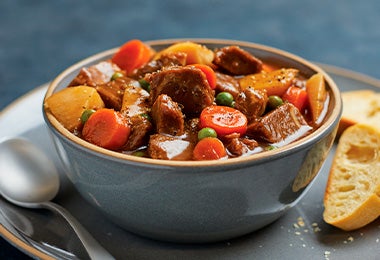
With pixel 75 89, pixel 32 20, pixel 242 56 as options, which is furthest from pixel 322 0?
pixel 75 89

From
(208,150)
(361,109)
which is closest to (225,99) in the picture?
(208,150)

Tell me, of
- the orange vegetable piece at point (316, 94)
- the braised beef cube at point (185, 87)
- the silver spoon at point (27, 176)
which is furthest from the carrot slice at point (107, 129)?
the orange vegetable piece at point (316, 94)

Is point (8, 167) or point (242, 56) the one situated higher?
point (242, 56)

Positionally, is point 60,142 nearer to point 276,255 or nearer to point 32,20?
point 276,255

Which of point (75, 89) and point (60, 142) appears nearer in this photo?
point (60, 142)

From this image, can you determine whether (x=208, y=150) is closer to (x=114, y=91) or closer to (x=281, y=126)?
(x=281, y=126)

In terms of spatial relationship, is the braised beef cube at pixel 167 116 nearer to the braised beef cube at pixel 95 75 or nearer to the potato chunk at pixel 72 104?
the potato chunk at pixel 72 104
